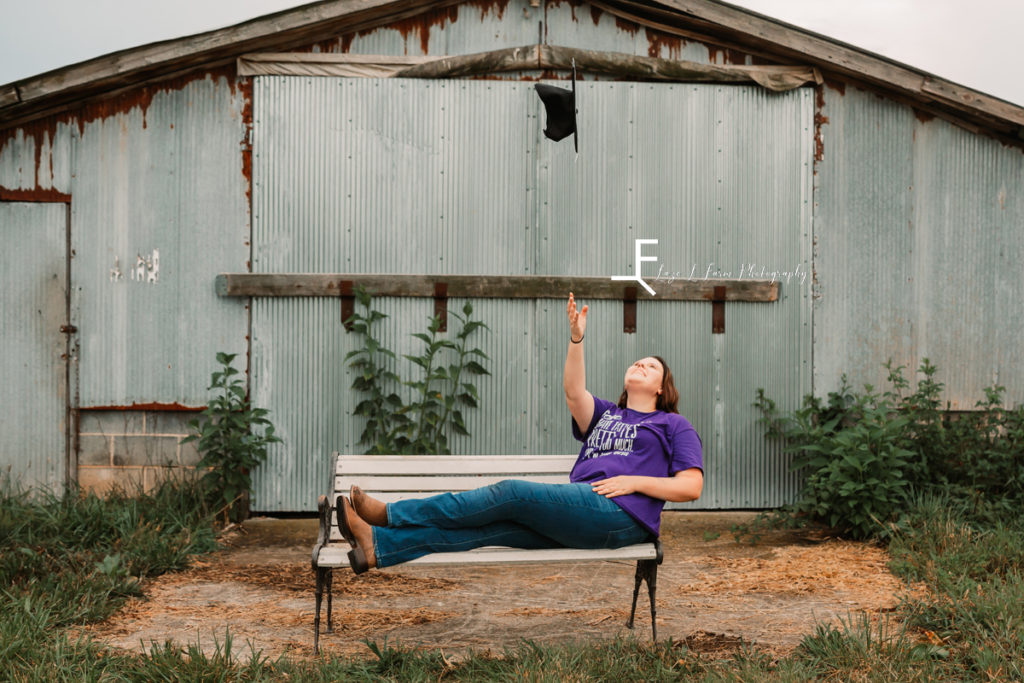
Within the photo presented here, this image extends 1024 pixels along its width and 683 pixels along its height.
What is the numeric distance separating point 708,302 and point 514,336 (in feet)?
5.29

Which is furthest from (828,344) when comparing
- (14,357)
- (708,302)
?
(14,357)

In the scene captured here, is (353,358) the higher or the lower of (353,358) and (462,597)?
the higher

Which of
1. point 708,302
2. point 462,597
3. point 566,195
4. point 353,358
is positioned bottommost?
point 462,597

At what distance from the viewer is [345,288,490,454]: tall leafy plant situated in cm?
640

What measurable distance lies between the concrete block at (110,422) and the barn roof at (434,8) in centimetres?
233

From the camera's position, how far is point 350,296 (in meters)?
6.56

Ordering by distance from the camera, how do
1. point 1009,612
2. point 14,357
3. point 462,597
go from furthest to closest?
point 14,357 → point 462,597 → point 1009,612

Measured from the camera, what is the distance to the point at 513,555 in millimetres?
3711

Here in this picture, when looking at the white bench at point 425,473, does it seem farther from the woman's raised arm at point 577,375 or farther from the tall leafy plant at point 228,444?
the tall leafy plant at point 228,444

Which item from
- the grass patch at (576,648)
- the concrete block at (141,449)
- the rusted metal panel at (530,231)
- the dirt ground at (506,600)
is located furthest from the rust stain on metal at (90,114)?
the dirt ground at (506,600)

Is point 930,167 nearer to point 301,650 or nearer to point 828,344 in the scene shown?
point 828,344

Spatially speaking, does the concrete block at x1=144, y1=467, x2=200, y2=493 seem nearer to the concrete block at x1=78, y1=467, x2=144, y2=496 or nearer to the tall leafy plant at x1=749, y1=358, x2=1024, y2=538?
the concrete block at x1=78, y1=467, x2=144, y2=496

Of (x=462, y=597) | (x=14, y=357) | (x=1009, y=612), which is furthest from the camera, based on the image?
(x=14, y=357)

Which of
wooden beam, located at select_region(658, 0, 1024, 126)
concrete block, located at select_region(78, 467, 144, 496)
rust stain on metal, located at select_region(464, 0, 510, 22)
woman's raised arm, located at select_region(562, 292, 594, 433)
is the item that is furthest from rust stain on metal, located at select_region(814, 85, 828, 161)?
concrete block, located at select_region(78, 467, 144, 496)
